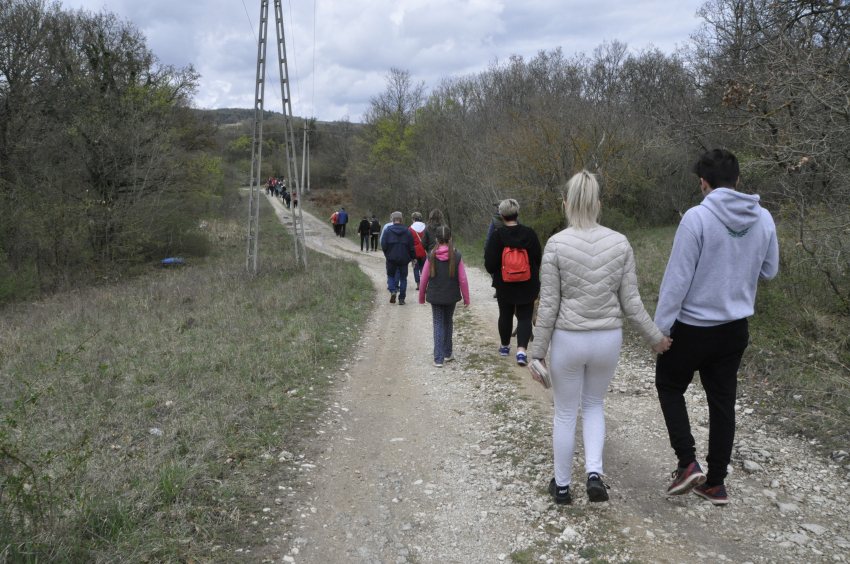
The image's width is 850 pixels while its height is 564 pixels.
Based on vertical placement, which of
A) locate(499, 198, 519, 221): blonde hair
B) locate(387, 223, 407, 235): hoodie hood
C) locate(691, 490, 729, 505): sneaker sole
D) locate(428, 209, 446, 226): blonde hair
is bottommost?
locate(691, 490, 729, 505): sneaker sole

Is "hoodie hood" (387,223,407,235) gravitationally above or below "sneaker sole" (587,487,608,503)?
above

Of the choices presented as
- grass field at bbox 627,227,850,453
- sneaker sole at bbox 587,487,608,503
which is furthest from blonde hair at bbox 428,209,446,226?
sneaker sole at bbox 587,487,608,503

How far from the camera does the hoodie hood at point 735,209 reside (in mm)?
3264

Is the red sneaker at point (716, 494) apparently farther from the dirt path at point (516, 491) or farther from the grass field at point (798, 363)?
the grass field at point (798, 363)

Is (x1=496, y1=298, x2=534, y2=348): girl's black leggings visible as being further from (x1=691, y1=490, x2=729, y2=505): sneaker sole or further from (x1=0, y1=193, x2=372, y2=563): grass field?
(x1=691, y1=490, x2=729, y2=505): sneaker sole

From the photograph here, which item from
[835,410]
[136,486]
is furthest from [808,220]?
[136,486]

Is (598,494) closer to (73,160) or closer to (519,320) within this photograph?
(519,320)

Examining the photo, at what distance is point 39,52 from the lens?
2077 cm

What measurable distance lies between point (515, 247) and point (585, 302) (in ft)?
9.17

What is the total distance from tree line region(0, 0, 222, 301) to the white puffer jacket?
60.0 ft

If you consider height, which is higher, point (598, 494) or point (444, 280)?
point (444, 280)

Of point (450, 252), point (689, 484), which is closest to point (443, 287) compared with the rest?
point (450, 252)

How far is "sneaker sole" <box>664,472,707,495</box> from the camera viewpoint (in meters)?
3.56

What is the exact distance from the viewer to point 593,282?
340 cm
